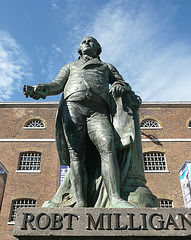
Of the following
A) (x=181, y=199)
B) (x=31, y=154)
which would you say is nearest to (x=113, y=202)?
(x=181, y=199)

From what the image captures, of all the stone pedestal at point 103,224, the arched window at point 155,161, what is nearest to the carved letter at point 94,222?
the stone pedestal at point 103,224

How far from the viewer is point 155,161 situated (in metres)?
20.7

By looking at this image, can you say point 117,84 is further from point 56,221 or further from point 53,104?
point 53,104

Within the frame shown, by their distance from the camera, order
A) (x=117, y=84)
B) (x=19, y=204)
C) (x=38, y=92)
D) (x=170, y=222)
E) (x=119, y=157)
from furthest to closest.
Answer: (x=19, y=204)
(x=117, y=84)
(x=119, y=157)
(x=38, y=92)
(x=170, y=222)

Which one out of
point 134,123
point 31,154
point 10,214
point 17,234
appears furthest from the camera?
point 31,154

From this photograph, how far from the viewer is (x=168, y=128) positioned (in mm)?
22031

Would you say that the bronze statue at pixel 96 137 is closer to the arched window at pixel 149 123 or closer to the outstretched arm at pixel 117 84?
the outstretched arm at pixel 117 84

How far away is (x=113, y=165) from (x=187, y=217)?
1082 millimetres

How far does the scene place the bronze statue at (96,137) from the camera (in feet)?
11.5

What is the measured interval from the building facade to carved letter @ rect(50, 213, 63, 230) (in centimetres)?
1616

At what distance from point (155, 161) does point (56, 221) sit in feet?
61.4

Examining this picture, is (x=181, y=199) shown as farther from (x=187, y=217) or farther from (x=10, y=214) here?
(x=187, y=217)

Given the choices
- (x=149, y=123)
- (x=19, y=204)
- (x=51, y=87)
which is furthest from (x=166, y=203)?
(x=51, y=87)

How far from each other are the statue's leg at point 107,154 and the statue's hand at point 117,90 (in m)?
0.41
